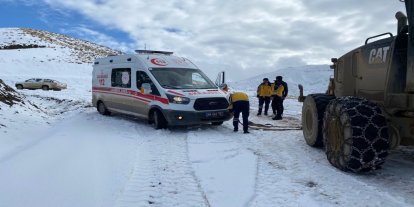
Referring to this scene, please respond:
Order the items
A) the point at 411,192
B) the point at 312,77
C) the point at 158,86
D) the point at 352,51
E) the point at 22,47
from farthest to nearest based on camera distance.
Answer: the point at 22,47 < the point at 312,77 < the point at 158,86 < the point at 352,51 < the point at 411,192

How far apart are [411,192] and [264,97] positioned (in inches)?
421

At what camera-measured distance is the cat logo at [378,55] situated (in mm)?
6219

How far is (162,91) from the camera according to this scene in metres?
11.4

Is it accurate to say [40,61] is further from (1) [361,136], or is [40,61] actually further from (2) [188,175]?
(1) [361,136]

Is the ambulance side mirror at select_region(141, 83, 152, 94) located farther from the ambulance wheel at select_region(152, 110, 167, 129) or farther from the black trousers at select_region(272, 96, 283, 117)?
the black trousers at select_region(272, 96, 283, 117)

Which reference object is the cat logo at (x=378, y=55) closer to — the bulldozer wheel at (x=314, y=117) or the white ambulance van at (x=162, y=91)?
the bulldozer wheel at (x=314, y=117)

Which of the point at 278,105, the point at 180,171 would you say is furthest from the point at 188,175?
the point at 278,105

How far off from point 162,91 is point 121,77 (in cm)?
270

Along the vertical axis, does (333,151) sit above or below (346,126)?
below

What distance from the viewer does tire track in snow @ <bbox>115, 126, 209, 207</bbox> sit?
530cm

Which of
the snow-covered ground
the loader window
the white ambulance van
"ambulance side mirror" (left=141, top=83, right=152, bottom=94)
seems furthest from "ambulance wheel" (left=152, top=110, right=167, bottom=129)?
the loader window

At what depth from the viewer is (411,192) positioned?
214 inches

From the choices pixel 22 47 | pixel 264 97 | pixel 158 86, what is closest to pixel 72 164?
pixel 158 86

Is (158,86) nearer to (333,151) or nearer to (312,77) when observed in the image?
(333,151)
